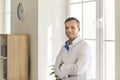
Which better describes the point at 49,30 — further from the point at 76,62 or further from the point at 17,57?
the point at 76,62

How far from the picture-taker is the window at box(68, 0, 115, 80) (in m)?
2.99

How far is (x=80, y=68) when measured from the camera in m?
2.39

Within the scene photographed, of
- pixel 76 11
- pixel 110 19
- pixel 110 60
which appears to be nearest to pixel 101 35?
pixel 110 19

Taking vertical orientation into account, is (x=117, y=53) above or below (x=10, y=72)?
above

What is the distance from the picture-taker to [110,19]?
3.01 m

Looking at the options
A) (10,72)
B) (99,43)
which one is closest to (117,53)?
(99,43)

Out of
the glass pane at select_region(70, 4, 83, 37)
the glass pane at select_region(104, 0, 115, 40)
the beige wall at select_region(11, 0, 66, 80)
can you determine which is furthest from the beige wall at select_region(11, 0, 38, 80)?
the glass pane at select_region(104, 0, 115, 40)

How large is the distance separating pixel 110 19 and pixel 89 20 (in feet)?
1.47

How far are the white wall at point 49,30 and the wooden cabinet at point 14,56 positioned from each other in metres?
0.32

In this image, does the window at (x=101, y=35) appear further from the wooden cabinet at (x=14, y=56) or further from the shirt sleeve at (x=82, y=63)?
the wooden cabinet at (x=14, y=56)

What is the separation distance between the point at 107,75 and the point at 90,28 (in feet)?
2.36

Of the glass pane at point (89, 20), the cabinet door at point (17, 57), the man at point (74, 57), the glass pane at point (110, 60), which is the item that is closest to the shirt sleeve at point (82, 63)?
the man at point (74, 57)

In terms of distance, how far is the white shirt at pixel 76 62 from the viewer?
7.88 feet

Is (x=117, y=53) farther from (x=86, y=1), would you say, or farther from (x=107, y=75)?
(x=86, y=1)
